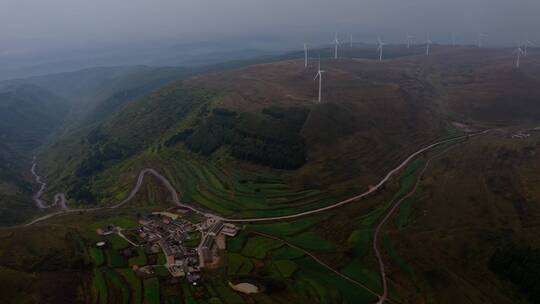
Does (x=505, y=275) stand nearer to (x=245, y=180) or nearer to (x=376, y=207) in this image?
(x=376, y=207)

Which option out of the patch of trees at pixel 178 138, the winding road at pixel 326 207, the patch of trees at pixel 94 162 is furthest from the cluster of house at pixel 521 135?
the patch of trees at pixel 94 162

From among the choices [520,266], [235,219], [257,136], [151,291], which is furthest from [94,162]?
[520,266]

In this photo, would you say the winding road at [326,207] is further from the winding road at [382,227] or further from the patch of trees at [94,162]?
the patch of trees at [94,162]

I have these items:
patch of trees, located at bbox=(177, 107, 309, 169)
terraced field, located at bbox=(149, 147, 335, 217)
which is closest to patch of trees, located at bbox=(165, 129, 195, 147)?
patch of trees, located at bbox=(177, 107, 309, 169)

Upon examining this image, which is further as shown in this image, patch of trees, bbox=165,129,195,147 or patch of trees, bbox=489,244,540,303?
patch of trees, bbox=165,129,195,147

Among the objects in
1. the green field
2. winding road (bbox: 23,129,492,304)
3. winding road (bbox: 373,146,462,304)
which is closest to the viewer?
the green field

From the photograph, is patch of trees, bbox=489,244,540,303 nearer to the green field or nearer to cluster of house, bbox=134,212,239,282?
cluster of house, bbox=134,212,239,282

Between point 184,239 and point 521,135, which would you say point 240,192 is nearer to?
point 184,239
